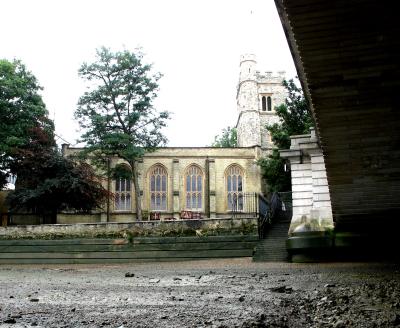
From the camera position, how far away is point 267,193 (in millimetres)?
38625

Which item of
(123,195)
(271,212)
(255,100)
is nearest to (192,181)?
(123,195)

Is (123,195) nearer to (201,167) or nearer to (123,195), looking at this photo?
(123,195)

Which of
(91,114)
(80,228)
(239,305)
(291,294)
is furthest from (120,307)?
(91,114)

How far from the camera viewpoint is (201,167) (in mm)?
40344

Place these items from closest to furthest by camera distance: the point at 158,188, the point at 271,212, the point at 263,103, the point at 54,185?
the point at 271,212 → the point at 54,185 → the point at 158,188 → the point at 263,103

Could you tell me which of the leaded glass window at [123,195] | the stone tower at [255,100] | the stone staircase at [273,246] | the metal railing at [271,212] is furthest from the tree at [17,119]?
the stone tower at [255,100]

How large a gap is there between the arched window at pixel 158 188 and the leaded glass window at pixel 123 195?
6.45ft

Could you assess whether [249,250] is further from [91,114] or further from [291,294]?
[91,114]

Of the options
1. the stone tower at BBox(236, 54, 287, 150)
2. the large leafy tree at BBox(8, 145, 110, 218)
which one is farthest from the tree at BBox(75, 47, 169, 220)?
the stone tower at BBox(236, 54, 287, 150)

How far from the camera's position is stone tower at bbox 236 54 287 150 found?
51.9m

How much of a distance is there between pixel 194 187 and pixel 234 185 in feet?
11.3

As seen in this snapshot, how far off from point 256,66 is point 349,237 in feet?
144

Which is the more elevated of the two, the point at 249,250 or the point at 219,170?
the point at 219,170

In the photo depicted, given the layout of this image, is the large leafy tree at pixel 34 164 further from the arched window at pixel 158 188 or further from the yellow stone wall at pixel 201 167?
the arched window at pixel 158 188
